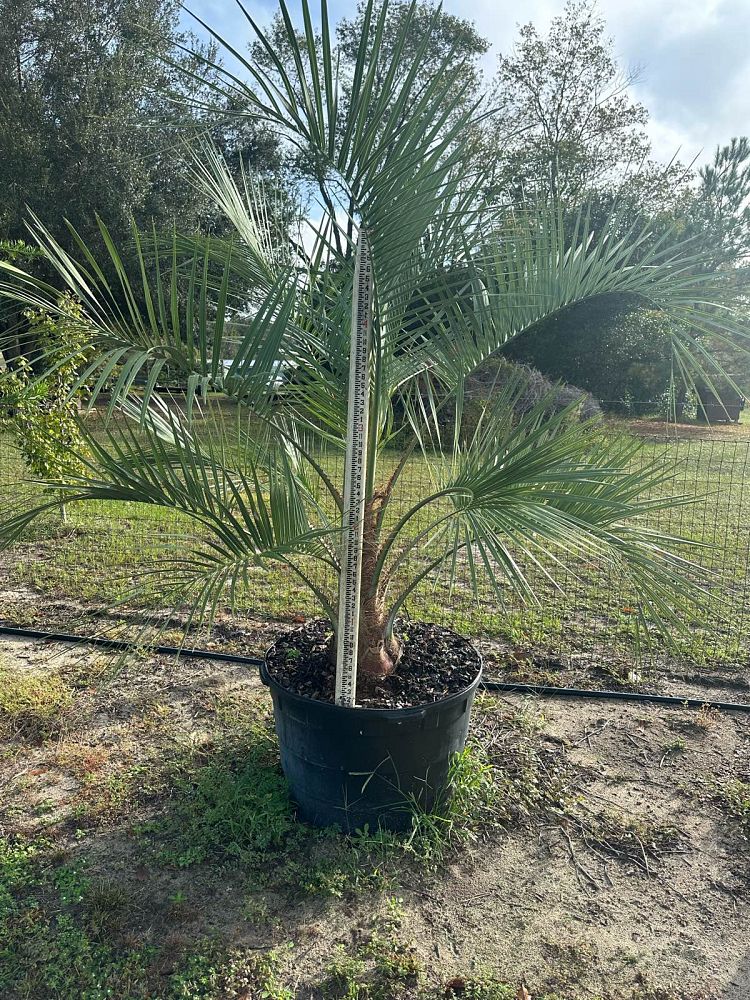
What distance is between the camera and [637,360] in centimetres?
1527

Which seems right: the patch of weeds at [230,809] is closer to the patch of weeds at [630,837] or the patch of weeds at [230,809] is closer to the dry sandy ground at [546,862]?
the dry sandy ground at [546,862]

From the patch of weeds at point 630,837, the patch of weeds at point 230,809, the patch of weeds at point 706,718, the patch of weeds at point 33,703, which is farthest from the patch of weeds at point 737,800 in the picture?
the patch of weeds at point 33,703

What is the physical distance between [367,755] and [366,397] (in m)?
1.14

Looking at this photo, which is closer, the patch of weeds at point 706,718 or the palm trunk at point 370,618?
the palm trunk at point 370,618

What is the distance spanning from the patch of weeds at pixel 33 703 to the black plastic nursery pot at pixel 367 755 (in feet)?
3.72

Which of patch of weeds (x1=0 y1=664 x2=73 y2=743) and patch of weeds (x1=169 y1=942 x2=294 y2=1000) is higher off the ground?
patch of weeds (x1=0 y1=664 x2=73 y2=743)

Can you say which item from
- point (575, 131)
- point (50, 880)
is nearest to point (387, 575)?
point (50, 880)

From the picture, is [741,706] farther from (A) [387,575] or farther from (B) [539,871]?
(A) [387,575]

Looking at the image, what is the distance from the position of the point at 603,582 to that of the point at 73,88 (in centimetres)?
1273

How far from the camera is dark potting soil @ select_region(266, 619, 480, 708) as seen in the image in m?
2.43

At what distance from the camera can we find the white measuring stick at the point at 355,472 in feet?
6.40

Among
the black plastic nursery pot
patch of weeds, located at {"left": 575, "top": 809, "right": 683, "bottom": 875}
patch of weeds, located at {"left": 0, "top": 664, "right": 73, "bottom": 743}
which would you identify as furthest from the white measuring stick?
patch of weeds, located at {"left": 0, "top": 664, "right": 73, "bottom": 743}

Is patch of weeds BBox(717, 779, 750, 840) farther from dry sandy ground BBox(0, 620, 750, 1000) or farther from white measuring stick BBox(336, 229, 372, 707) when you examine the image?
white measuring stick BBox(336, 229, 372, 707)

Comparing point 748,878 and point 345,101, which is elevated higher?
point 345,101
